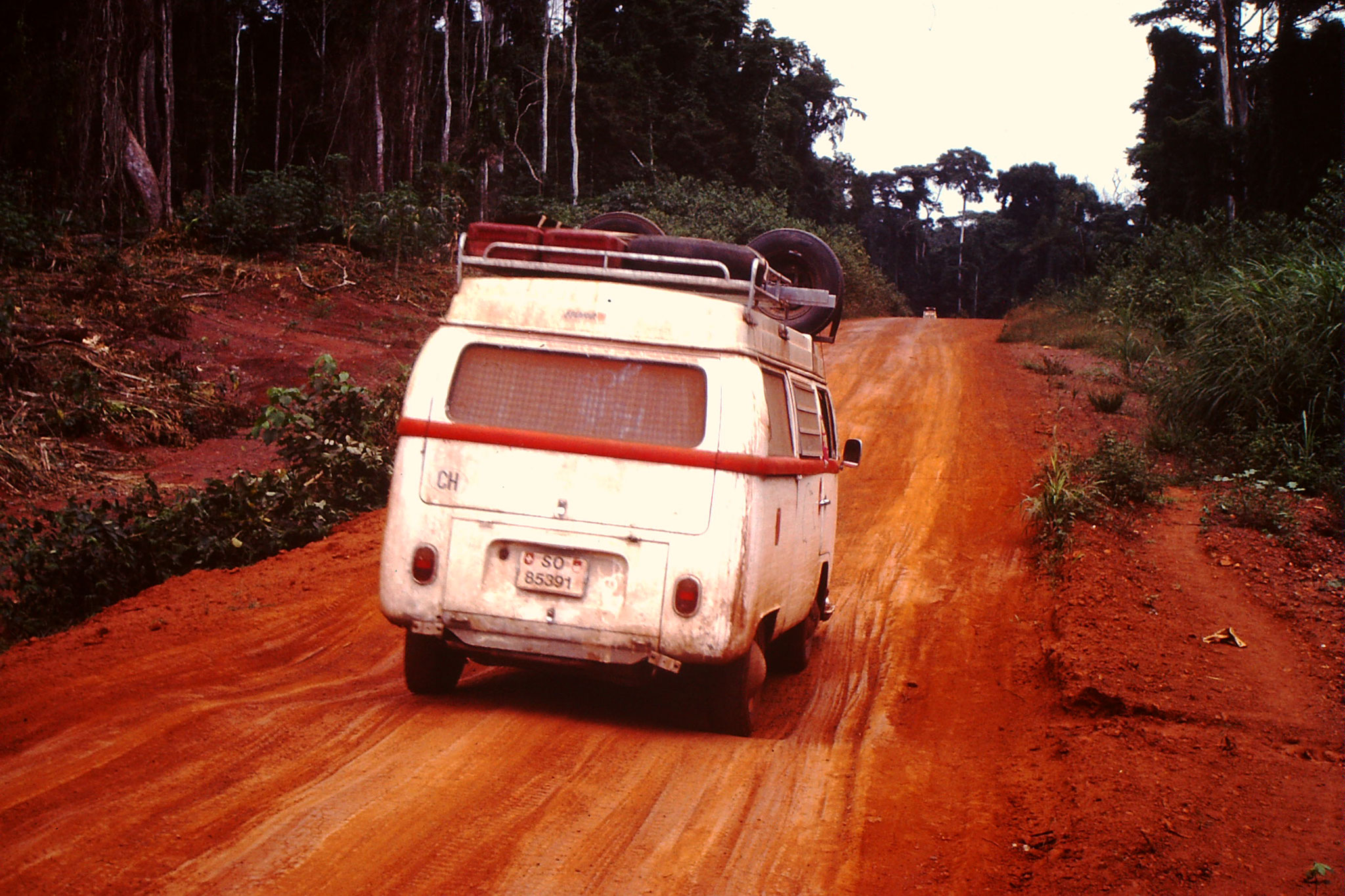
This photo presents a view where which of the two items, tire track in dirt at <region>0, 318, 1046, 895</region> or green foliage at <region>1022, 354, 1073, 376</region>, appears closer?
tire track in dirt at <region>0, 318, 1046, 895</region>

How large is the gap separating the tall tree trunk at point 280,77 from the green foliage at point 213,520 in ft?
94.6

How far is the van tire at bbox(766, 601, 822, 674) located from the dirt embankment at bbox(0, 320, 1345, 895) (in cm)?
14

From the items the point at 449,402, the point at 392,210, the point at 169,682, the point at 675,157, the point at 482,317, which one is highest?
the point at 675,157

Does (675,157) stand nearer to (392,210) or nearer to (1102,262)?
(1102,262)

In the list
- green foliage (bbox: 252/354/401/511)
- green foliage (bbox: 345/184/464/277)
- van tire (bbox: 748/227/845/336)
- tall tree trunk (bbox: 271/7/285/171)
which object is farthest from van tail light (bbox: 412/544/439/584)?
tall tree trunk (bbox: 271/7/285/171)

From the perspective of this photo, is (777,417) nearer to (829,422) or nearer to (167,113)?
(829,422)

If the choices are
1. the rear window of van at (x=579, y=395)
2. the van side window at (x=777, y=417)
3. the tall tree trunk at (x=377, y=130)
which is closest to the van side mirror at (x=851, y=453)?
the van side window at (x=777, y=417)

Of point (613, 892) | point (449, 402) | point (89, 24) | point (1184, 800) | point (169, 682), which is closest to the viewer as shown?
point (613, 892)

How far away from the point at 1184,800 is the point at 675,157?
4039 centimetres

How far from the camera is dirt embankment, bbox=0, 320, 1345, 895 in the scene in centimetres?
368

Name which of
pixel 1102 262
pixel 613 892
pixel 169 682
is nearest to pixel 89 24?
pixel 169 682

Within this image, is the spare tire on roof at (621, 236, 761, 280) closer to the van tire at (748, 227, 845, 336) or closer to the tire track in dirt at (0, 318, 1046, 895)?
the van tire at (748, 227, 845, 336)

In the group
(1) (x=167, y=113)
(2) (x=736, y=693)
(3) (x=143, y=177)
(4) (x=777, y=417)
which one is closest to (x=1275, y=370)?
(4) (x=777, y=417)

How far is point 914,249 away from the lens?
71.7 m
